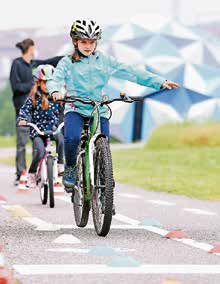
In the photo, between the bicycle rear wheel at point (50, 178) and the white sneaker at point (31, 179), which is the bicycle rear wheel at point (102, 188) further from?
the white sneaker at point (31, 179)

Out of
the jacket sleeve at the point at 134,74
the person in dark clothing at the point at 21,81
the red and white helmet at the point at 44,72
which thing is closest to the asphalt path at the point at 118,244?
the jacket sleeve at the point at 134,74

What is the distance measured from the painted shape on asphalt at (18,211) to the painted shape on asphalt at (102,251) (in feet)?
9.47

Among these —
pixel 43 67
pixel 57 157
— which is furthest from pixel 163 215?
pixel 43 67

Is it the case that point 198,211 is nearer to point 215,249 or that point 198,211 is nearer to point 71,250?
point 215,249

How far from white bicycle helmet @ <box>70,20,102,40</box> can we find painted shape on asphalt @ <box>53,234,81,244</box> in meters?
1.72

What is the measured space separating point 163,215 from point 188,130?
23.4 m

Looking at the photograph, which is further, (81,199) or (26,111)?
(26,111)

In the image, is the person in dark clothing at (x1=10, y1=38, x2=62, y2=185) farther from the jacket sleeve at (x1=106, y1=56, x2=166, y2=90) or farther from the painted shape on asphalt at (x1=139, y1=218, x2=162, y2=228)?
the jacket sleeve at (x1=106, y1=56, x2=166, y2=90)

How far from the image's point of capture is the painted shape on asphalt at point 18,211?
10977mm

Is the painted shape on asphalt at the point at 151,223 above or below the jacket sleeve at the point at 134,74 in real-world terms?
below

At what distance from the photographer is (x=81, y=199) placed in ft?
32.3

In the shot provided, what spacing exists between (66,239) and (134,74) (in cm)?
170

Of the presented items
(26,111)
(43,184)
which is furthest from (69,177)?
(26,111)

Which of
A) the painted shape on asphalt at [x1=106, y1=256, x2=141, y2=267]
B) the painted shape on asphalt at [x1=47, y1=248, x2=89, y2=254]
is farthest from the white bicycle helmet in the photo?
the painted shape on asphalt at [x1=106, y1=256, x2=141, y2=267]
